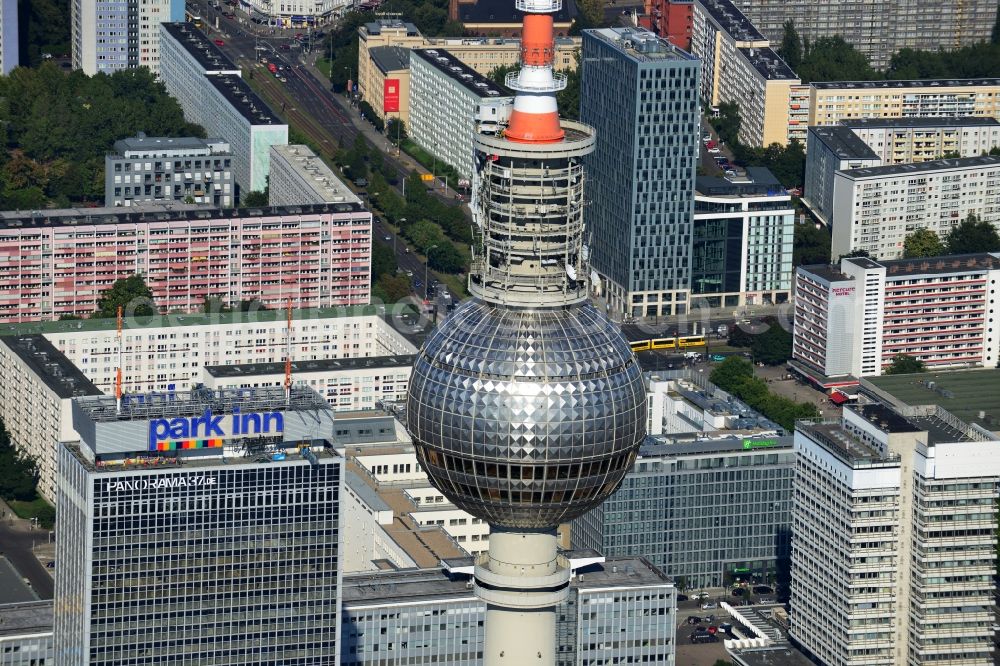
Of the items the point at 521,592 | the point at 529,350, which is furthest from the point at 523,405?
the point at 521,592

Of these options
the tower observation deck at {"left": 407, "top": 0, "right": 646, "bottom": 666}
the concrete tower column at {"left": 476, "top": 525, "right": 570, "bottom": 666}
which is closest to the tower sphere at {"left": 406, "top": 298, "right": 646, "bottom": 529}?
the tower observation deck at {"left": 407, "top": 0, "right": 646, "bottom": 666}

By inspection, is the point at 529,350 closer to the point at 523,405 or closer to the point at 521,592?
the point at 523,405

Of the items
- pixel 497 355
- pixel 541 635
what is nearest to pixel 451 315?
pixel 497 355

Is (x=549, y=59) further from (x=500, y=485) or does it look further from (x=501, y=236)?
(x=500, y=485)

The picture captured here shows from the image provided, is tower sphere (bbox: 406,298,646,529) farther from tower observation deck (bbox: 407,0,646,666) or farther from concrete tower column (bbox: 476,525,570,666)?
concrete tower column (bbox: 476,525,570,666)

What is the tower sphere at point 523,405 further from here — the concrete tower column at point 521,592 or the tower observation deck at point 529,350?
the concrete tower column at point 521,592


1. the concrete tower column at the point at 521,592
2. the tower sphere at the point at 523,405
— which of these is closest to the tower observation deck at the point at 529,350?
the tower sphere at the point at 523,405
